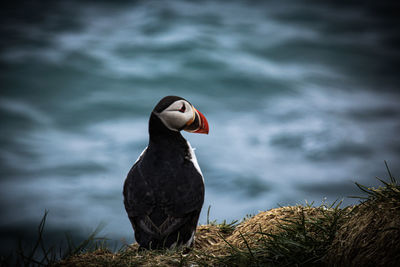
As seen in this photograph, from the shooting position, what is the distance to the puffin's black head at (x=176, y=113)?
16.6ft

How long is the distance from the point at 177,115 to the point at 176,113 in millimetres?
30

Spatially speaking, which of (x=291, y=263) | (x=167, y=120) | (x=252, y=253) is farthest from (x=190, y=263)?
(x=167, y=120)

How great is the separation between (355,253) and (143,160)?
2.88 meters

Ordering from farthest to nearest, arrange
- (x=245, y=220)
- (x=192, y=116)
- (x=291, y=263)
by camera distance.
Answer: (x=245, y=220) → (x=192, y=116) → (x=291, y=263)

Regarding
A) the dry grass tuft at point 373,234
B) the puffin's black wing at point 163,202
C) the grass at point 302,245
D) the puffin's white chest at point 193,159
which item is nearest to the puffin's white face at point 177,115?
the puffin's white chest at point 193,159

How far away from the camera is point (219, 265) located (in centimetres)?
404

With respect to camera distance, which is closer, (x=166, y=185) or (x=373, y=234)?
(x=373, y=234)

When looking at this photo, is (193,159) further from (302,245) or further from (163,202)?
(302,245)

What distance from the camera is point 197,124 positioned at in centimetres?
539

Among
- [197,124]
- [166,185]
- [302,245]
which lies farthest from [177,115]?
[302,245]

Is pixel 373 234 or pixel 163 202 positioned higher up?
pixel 163 202

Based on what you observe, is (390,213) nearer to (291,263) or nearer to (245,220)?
(291,263)

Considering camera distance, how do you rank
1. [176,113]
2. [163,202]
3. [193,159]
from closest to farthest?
1. [163,202]
2. [176,113]
3. [193,159]

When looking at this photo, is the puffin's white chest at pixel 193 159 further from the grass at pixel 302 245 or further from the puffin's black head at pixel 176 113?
the grass at pixel 302 245
